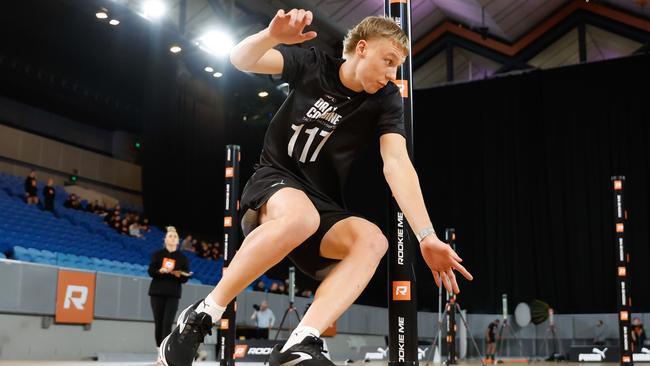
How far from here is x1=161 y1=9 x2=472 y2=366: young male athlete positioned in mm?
2602

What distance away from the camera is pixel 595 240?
20.1m

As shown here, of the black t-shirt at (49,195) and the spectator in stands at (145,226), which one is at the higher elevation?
the black t-shirt at (49,195)

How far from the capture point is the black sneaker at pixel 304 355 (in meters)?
2.44

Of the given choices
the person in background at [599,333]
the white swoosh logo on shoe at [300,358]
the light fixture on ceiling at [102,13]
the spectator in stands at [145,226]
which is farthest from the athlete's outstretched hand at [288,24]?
the person in background at [599,333]

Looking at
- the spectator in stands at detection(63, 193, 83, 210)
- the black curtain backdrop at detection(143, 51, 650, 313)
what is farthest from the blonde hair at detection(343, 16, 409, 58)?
the black curtain backdrop at detection(143, 51, 650, 313)

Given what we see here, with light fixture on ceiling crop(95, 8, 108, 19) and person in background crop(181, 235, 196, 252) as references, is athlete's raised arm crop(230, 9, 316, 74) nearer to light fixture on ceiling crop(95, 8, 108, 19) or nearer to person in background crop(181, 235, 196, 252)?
light fixture on ceiling crop(95, 8, 108, 19)

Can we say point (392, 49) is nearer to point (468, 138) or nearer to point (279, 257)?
point (279, 257)

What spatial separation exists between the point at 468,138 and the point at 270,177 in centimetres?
2009

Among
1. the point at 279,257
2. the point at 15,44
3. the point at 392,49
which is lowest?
the point at 279,257

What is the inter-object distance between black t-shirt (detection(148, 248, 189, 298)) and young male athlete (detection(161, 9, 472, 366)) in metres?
5.15

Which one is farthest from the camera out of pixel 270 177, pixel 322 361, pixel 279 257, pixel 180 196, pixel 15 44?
pixel 180 196

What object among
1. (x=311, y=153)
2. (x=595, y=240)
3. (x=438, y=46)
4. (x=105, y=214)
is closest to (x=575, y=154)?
(x=595, y=240)

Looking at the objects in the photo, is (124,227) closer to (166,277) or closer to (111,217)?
(111,217)

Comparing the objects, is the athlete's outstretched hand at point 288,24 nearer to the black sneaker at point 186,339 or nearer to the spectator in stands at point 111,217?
the black sneaker at point 186,339
